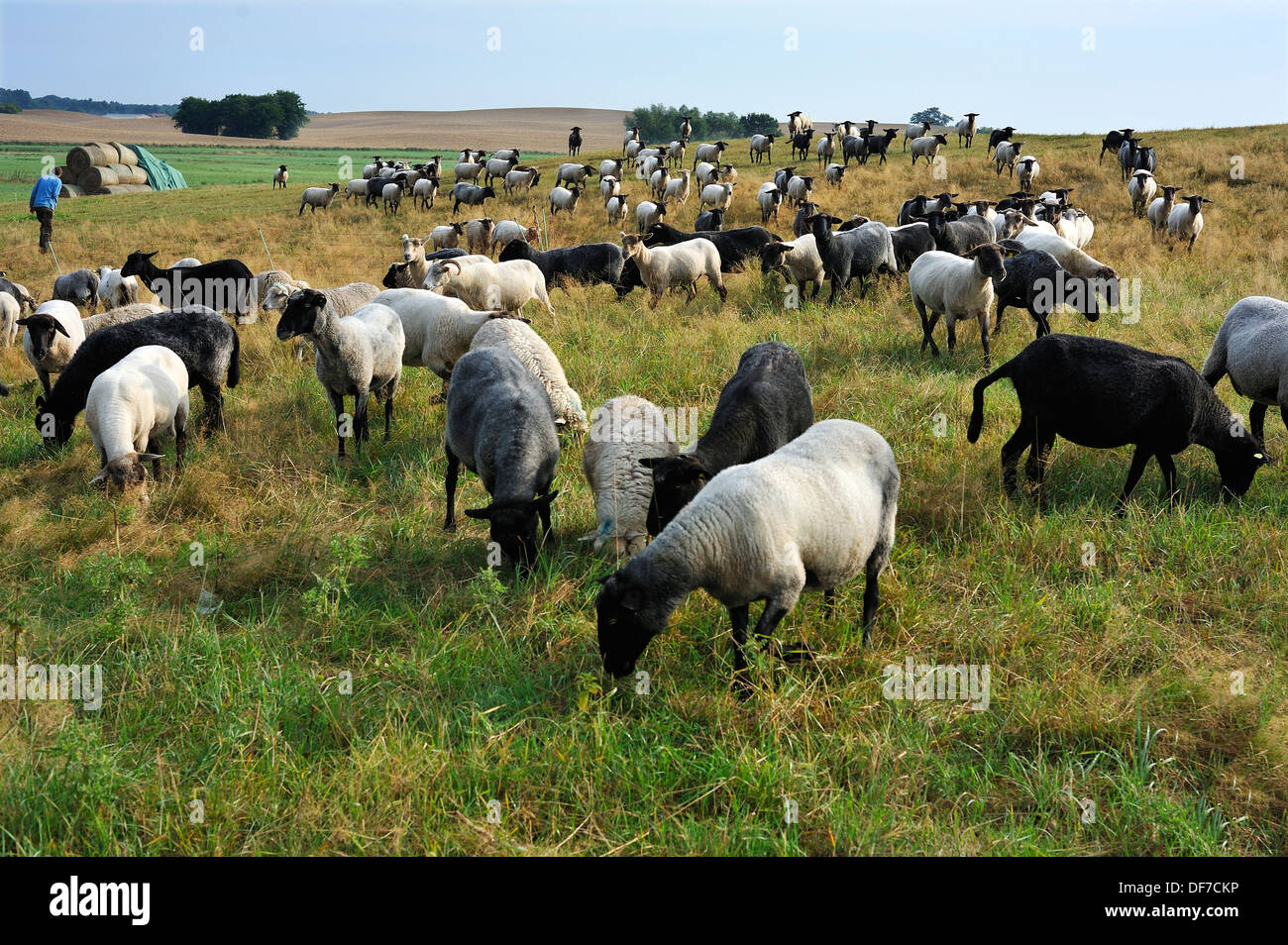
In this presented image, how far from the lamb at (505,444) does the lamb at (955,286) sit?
5.98 m

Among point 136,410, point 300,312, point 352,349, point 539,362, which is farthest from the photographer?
point 352,349

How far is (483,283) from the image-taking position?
1198 cm

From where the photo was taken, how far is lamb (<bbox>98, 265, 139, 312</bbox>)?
15.1 m

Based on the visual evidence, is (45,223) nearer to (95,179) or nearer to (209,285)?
(209,285)

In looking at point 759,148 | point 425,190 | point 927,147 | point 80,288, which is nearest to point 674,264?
point 80,288

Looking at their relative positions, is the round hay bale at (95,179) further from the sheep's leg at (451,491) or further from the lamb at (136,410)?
the sheep's leg at (451,491)

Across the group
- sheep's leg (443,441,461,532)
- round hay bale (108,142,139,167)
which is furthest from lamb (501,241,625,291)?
round hay bale (108,142,139,167)

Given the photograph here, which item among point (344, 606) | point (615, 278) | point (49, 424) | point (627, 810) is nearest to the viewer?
point (627, 810)

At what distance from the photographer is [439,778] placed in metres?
3.77

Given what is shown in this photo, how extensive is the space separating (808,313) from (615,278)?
4277 millimetres

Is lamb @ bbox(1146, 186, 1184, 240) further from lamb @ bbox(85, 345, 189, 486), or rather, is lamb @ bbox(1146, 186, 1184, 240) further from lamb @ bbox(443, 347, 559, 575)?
lamb @ bbox(85, 345, 189, 486)

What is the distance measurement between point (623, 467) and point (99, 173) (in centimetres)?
4472
